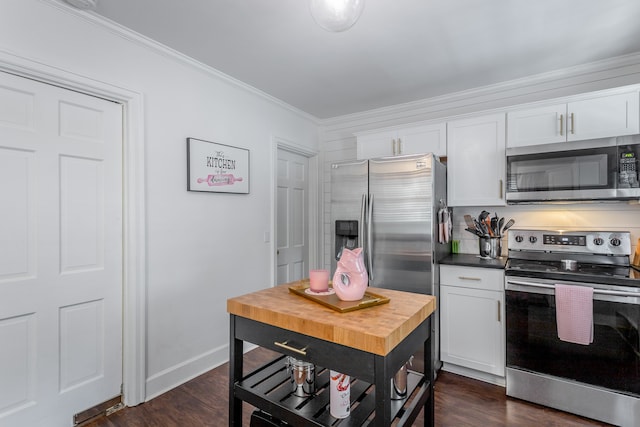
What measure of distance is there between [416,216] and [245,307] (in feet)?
5.70

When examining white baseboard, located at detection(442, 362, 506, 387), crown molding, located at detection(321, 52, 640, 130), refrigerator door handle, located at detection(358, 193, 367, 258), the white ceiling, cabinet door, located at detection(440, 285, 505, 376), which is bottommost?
white baseboard, located at detection(442, 362, 506, 387)

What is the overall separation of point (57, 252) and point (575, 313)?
3.28m

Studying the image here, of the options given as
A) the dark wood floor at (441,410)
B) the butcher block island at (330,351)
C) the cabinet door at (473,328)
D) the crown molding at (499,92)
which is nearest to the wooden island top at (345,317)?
the butcher block island at (330,351)

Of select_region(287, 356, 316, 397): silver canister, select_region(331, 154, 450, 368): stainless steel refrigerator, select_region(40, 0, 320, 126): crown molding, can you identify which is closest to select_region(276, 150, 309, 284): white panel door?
select_region(40, 0, 320, 126): crown molding

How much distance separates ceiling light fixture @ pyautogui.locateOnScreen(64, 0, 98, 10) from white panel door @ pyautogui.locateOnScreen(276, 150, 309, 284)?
2.07 metres

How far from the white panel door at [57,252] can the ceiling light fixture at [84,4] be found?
49 centimetres

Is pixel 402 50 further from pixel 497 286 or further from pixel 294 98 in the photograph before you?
pixel 497 286

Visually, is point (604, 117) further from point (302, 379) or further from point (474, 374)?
point (302, 379)

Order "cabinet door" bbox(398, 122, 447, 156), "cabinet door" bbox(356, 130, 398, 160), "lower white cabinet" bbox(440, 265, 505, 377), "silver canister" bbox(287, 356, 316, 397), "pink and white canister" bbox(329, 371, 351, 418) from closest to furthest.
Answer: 1. "pink and white canister" bbox(329, 371, 351, 418)
2. "silver canister" bbox(287, 356, 316, 397)
3. "lower white cabinet" bbox(440, 265, 505, 377)
4. "cabinet door" bbox(398, 122, 447, 156)
5. "cabinet door" bbox(356, 130, 398, 160)

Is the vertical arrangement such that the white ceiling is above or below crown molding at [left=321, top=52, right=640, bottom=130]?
above

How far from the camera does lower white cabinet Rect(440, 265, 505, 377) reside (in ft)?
8.21

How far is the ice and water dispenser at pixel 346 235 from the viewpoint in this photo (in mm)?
2969

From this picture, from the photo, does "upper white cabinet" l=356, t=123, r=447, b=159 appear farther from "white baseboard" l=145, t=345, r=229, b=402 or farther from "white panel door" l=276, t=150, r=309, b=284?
"white baseboard" l=145, t=345, r=229, b=402

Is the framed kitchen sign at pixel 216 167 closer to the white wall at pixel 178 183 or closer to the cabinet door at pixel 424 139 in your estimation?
the white wall at pixel 178 183
